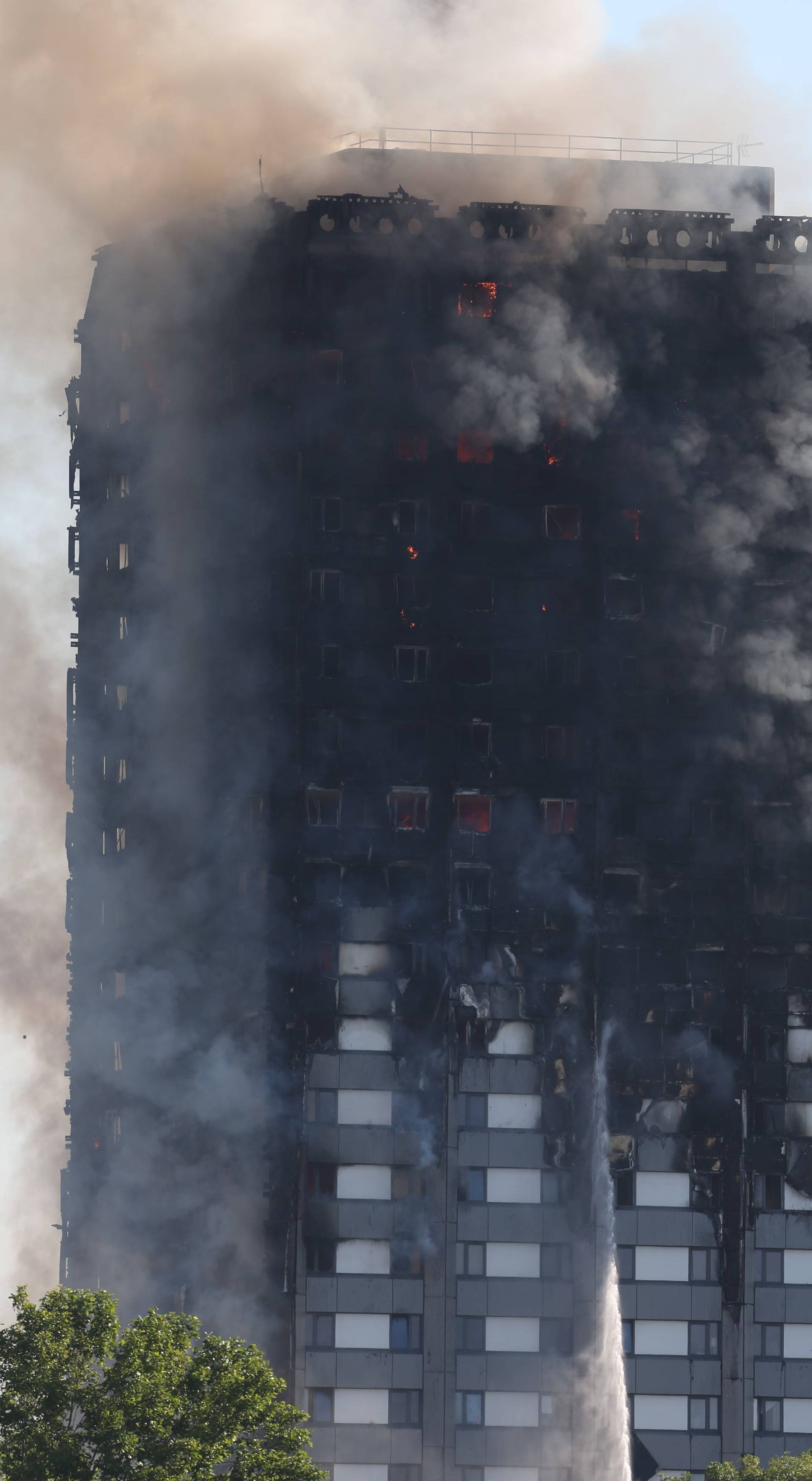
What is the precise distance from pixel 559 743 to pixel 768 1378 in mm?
21629

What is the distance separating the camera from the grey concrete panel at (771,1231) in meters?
66.2

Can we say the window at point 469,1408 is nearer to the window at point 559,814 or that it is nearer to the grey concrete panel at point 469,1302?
the grey concrete panel at point 469,1302

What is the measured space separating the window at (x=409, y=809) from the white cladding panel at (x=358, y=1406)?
17.9 m

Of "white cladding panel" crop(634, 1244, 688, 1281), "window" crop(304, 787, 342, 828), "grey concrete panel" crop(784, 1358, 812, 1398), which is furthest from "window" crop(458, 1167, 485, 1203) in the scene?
"window" crop(304, 787, 342, 828)

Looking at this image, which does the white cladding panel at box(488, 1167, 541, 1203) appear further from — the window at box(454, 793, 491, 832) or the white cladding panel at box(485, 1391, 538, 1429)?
the window at box(454, 793, 491, 832)

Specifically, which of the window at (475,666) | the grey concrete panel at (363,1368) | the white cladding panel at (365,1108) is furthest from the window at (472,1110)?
the window at (475,666)

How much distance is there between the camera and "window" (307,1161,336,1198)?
6531cm

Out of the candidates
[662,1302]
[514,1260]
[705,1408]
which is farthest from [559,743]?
[705,1408]

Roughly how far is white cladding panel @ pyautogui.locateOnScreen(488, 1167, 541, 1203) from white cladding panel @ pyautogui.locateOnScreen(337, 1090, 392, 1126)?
151 inches

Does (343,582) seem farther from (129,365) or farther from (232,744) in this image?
(129,365)

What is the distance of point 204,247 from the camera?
221 feet

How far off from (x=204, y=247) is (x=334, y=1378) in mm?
37056

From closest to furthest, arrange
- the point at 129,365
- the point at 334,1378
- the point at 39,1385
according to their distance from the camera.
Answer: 1. the point at 39,1385
2. the point at 334,1378
3. the point at 129,365

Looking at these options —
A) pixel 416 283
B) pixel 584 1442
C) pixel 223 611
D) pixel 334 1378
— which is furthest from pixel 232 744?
pixel 584 1442
